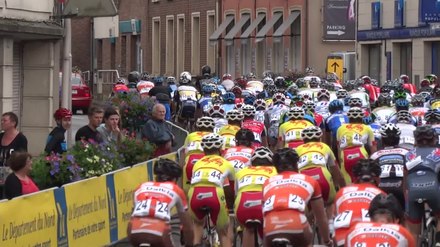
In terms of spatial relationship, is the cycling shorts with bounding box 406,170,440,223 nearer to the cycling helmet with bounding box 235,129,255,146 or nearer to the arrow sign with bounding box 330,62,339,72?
the cycling helmet with bounding box 235,129,255,146

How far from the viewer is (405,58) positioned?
5112 centimetres

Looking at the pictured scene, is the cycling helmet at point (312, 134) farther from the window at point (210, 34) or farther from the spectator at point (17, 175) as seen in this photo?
the window at point (210, 34)

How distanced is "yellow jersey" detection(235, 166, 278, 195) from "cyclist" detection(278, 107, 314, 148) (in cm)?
545

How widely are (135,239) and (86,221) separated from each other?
312 centimetres

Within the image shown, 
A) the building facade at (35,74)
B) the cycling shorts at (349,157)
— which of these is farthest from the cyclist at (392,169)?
the building facade at (35,74)

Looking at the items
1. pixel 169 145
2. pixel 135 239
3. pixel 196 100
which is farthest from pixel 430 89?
pixel 135 239

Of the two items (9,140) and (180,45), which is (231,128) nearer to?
(9,140)

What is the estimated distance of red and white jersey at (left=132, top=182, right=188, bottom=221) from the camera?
12.2 metres

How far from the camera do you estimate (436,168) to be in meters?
14.8

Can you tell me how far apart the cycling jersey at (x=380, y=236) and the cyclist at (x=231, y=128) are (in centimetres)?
886

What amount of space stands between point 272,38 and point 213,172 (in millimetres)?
43100

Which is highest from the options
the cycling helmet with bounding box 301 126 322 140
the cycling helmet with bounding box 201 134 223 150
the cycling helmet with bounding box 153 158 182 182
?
the cycling helmet with bounding box 301 126 322 140

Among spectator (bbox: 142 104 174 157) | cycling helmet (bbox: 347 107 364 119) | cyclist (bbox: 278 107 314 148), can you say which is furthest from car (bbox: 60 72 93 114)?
cycling helmet (bbox: 347 107 364 119)

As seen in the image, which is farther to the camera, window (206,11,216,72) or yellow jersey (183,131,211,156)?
window (206,11,216,72)
